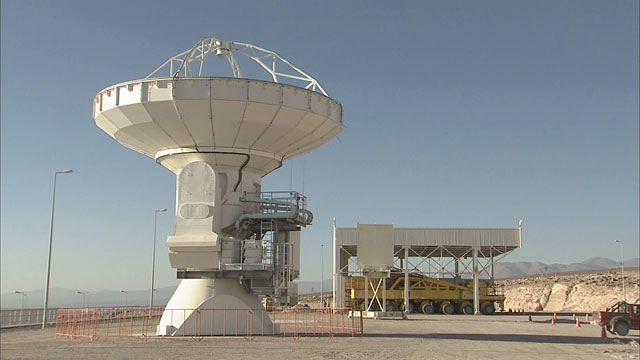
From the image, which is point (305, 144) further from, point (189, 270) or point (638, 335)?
point (638, 335)

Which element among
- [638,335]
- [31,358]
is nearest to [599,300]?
[638,335]

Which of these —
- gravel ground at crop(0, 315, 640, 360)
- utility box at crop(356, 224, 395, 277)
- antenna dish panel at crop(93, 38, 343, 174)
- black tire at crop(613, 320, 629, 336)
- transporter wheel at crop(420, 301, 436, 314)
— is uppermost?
antenna dish panel at crop(93, 38, 343, 174)

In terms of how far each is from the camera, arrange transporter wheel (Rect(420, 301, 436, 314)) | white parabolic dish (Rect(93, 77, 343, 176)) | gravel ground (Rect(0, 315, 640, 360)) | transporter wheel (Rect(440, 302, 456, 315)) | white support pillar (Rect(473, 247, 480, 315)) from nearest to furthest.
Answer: gravel ground (Rect(0, 315, 640, 360)), white parabolic dish (Rect(93, 77, 343, 176)), white support pillar (Rect(473, 247, 480, 315)), transporter wheel (Rect(440, 302, 456, 315)), transporter wheel (Rect(420, 301, 436, 314))

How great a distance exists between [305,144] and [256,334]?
7.54m

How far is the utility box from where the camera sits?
41719 mm

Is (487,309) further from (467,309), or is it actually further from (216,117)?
(216,117)

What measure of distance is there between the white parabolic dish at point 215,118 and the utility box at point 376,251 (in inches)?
587

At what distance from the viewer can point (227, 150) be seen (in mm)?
26734

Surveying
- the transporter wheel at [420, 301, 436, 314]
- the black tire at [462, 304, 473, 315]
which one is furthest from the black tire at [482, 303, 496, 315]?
the transporter wheel at [420, 301, 436, 314]

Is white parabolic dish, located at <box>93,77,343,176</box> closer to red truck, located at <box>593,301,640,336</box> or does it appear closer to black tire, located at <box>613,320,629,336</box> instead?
red truck, located at <box>593,301,640,336</box>

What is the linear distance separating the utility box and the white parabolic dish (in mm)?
14912

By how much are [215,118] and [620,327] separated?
20.7m

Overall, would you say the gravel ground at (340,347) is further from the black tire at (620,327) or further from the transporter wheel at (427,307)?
the transporter wheel at (427,307)

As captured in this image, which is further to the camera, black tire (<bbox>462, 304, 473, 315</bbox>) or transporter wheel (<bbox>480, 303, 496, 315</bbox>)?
black tire (<bbox>462, 304, 473, 315</bbox>)
